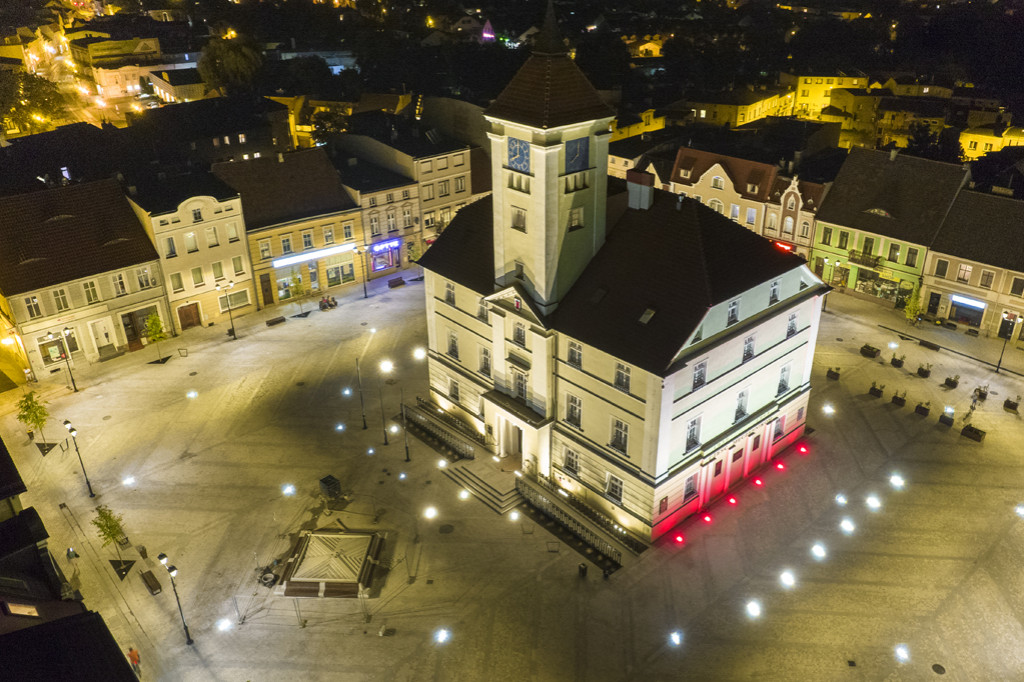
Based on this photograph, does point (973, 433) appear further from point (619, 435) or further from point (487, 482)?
point (487, 482)

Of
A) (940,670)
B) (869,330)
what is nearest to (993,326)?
(869,330)

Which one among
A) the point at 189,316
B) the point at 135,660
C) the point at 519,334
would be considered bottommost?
the point at 135,660

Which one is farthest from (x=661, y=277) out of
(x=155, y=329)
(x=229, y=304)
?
(x=229, y=304)

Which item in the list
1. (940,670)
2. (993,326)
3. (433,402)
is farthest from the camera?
(993,326)

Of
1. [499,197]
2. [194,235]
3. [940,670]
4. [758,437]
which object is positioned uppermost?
[499,197]

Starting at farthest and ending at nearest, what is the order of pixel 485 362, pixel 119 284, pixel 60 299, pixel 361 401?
pixel 119 284, pixel 60 299, pixel 361 401, pixel 485 362

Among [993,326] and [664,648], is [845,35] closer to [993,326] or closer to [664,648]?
[993,326]
